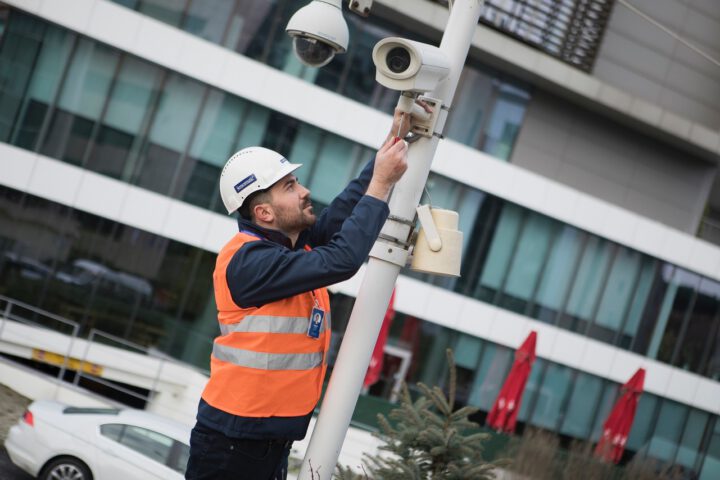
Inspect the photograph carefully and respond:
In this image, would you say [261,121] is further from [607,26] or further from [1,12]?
[607,26]

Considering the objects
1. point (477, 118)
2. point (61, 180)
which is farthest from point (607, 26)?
point (61, 180)

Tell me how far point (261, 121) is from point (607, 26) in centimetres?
1061

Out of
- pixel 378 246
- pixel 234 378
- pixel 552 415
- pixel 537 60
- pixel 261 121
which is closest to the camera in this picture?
pixel 234 378

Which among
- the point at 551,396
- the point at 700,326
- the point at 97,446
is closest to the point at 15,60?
the point at 97,446

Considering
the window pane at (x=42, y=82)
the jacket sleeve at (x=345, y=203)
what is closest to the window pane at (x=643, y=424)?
the window pane at (x=42, y=82)

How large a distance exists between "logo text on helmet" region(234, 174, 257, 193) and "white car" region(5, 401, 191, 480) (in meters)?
7.43

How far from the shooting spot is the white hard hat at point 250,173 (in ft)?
12.7

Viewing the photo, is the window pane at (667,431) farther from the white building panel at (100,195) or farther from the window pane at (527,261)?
the white building panel at (100,195)

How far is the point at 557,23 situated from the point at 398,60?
74.0 feet

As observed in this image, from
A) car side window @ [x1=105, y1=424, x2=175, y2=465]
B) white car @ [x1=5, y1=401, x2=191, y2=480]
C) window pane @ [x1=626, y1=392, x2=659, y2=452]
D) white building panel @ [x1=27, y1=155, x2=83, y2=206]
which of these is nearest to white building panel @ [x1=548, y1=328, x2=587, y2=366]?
window pane @ [x1=626, y1=392, x2=659, y2=452]

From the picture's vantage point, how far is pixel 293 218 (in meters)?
3.85

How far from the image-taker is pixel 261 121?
2192cm

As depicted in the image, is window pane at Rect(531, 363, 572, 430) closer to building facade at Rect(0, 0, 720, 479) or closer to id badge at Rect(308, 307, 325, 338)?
building facade at Rect(0, 0, 720, 479)

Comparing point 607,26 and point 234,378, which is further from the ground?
point 607,26
